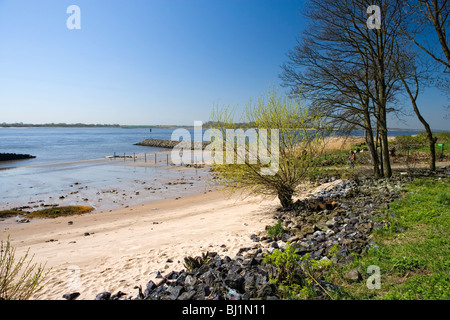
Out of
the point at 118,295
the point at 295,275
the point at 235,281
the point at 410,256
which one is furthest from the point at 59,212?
the point at 410,256

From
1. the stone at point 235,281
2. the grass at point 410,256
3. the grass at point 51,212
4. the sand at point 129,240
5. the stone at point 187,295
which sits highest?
the grass at point 410,256

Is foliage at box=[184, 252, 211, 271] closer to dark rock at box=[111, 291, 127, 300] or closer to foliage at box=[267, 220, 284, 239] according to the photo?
dark rock at box=[111, 291, 127, 300]

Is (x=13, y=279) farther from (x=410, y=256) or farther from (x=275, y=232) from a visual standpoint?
(x=410, y=256)

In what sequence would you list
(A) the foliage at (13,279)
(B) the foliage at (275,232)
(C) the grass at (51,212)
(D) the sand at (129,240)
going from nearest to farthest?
(A) the foliage at (13,279), (D) the sand at (129,240), (B) the foliage at (275,232), (C) the grass at (51,212)

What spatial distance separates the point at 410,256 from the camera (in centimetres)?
423

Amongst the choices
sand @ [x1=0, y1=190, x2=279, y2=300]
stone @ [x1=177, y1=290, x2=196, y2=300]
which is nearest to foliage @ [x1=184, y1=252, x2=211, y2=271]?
sand @ [x1=0, y1=190, x2=279, y2=300]

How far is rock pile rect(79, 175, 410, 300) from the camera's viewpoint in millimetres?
4145

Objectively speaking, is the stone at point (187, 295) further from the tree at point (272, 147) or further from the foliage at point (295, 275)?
the tree at point (272, 147)

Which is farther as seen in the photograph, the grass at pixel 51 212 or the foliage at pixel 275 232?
the grass at pixel 51 212

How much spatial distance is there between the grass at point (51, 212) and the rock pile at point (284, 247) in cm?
1064

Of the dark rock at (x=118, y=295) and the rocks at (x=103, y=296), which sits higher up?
the dark rock at (x=118, y=295)

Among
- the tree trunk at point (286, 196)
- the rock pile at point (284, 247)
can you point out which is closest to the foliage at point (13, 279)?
the rock pile at point (284, 247)

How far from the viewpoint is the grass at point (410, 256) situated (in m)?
3.44

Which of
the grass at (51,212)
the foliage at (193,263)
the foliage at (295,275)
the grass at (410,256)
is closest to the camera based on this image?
the grass at (410,256)
